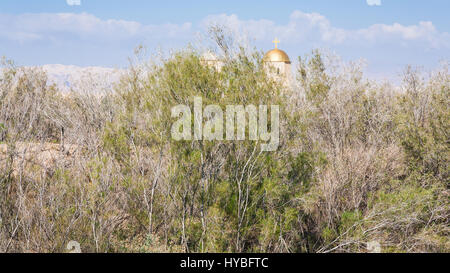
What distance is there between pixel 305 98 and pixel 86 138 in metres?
9.58

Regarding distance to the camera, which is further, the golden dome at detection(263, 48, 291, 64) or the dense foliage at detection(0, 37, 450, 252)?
the golden dome at detection(263, 48, 291, 64)

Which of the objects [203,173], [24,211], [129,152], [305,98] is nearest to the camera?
[24,211]

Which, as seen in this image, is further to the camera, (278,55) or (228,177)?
(278,55)

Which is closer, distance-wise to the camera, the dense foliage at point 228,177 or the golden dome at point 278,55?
the dense foliage at point 228,177

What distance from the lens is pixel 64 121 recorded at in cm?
1884

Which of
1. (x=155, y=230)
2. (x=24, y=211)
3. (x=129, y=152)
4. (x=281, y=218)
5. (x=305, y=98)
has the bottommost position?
(x=155, y=230)

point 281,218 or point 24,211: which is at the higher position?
point 24,211

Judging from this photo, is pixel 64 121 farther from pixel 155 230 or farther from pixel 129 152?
pixel 155 230

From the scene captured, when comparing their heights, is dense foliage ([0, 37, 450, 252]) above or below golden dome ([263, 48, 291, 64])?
below

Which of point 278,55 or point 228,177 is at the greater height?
point 278,55

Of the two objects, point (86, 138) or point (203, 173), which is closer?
point (203, 173)

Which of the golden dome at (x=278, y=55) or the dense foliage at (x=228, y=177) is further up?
the golden dome at (x=278, y=55)
